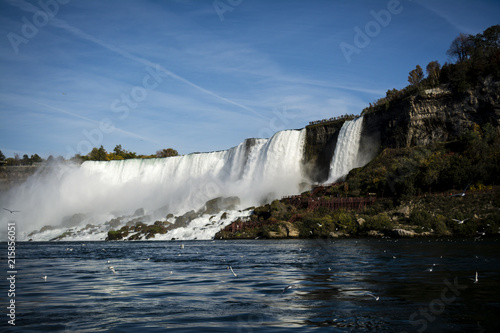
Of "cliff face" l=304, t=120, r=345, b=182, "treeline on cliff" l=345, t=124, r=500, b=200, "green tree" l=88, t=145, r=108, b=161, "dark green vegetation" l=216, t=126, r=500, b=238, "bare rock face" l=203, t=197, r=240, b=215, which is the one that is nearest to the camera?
"dark green vegetation" l=216, t=126, r=500, b=238

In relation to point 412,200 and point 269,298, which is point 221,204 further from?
point 269,298

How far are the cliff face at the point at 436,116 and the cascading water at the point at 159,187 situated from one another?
46.1 feet

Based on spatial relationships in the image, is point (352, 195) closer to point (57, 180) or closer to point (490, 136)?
point (490, 136)

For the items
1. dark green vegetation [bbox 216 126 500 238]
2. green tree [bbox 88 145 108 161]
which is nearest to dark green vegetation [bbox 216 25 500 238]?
dark green vegetation [bbox 216 126 500 238]

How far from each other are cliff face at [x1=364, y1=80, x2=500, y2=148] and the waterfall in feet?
9.18

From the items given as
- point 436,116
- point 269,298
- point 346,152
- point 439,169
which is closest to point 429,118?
point 436,116

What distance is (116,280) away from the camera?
14.9m

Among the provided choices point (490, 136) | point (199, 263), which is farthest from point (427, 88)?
point (199, 263)

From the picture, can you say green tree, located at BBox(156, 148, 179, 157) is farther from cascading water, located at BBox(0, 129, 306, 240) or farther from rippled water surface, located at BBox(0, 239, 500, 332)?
rippled water surface, located at BBox(0, 239, 500, 332)

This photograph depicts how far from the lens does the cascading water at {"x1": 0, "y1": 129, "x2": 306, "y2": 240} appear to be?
207 ft

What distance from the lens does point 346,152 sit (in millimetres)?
56812

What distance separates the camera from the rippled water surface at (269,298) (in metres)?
8.16

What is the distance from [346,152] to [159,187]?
33.7m

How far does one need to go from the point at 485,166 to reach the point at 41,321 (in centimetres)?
4052
